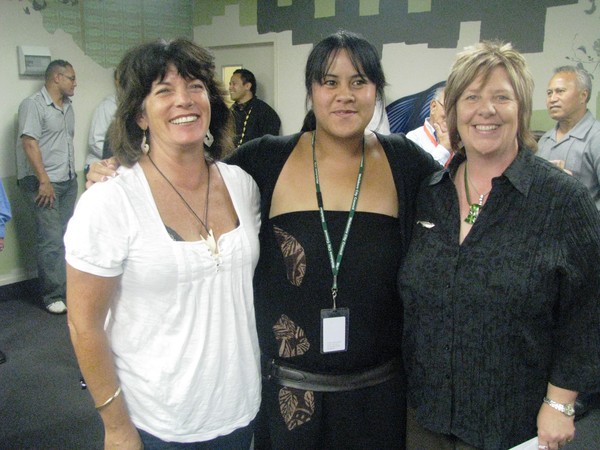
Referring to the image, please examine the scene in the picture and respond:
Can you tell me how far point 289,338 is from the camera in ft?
5.09

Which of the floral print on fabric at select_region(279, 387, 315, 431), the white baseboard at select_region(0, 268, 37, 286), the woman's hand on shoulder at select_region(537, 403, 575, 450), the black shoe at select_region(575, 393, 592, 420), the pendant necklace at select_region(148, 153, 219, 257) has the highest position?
the pendant necklace at select_region(148, 153, 219, 257)

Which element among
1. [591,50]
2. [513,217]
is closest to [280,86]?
[591,50]

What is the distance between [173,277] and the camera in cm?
120

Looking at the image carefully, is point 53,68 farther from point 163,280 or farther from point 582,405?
point 582,405

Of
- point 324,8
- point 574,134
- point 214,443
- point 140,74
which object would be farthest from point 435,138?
point 324,8

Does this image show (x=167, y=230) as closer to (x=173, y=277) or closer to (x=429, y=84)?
(x=173, y=277)

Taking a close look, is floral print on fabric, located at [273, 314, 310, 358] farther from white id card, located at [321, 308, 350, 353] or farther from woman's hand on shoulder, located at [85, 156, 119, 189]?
woman's hand on shoulder, located at [85, 156, 119, 189]

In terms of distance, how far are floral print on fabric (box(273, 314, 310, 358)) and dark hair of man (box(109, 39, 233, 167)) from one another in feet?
1.99

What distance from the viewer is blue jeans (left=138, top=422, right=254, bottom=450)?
4.25ft

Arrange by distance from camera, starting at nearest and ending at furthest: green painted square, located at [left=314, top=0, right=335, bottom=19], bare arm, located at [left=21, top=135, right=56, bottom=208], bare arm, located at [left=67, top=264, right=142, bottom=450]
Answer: bare arm, located at [left=67, top=264, right=142, bottom=450], bare arm, located at [left=21, top=135, right=56, bottom=208], green painted square, located at [left=314, top=0, right=335, bottom=19]

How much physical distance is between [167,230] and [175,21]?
5185 millimetres

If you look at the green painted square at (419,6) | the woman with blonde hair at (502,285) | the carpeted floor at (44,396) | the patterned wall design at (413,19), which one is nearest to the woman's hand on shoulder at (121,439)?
the woman with blonde hair at (502,285)

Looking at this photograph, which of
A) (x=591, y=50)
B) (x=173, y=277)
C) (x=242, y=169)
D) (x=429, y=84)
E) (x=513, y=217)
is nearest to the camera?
(x=173, y=277)

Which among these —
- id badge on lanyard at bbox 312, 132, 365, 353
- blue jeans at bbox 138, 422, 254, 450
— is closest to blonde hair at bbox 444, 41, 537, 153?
id badge on lanyard at bbox 312, 132, 365, 353
